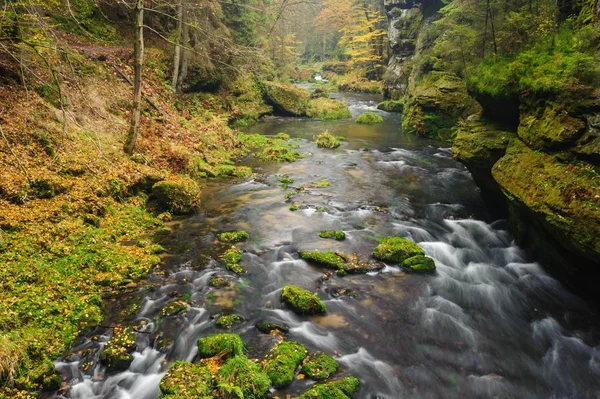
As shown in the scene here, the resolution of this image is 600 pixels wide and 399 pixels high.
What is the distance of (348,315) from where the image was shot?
24.9ft

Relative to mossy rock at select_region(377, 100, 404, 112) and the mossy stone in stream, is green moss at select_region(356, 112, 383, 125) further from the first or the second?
the mossy stone in stream

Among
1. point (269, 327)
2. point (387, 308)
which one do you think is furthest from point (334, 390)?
point (387, 308)

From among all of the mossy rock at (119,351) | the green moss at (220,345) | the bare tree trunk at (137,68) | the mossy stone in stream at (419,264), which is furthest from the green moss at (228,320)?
the bare tree trunk at (137,68)

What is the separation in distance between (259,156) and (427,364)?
14.5 meters

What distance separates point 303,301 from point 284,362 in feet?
5.57

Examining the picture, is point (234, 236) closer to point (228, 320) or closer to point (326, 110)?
point (228, 320)

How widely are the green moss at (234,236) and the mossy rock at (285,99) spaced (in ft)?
70.4

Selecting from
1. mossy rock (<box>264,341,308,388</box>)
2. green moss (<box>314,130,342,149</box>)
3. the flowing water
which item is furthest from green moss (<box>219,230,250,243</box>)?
green moss (<box>314,130,342,149</box>)

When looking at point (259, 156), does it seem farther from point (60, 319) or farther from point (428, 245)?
point (60, 319)

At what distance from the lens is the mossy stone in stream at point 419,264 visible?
9.30m

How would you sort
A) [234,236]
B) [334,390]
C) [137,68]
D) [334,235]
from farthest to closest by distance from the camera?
1. [137,68]
2. [334,235]
3. [234,236]
4. [334,390]

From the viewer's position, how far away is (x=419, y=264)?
30.7ft

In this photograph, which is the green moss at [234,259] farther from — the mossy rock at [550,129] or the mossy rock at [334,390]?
the mossy rock at [550,129]

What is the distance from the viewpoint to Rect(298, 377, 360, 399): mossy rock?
17.5 feet
